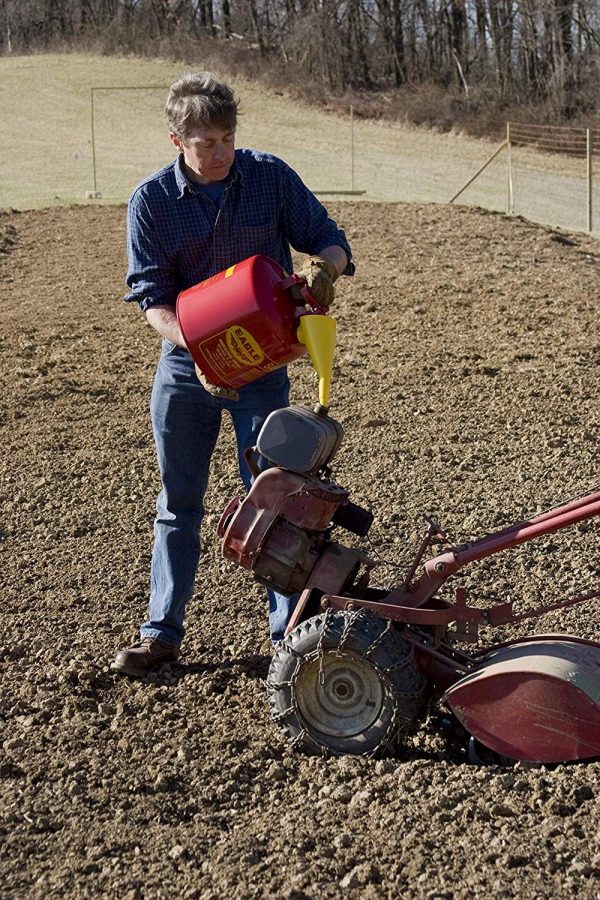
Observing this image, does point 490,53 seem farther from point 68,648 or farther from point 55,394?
point 68,648

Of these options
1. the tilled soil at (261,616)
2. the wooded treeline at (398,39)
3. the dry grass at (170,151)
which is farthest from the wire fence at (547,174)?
the tilled soil at (261,616)

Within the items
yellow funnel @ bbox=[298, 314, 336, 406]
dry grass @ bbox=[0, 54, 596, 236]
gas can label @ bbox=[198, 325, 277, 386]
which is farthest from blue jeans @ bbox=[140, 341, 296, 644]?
dry grass @ bbox=[0, 54, 596, 236]

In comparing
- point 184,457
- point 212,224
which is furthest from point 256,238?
point 184,457

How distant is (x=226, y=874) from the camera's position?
2.83 m

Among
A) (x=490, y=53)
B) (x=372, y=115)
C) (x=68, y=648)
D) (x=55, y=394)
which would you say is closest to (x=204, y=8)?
(x=490, y=53)

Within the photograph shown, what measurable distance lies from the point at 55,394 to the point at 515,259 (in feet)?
18.8

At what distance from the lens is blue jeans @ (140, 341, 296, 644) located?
3887 millimetres

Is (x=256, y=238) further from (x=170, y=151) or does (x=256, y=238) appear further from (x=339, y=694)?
(x=170, y=151)

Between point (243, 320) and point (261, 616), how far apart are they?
1492 mm

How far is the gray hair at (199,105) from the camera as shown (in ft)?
11.5

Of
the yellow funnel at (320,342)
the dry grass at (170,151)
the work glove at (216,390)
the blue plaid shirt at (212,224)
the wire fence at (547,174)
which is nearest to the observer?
the yellow funnel at (320,342)

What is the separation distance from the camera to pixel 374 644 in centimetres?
328

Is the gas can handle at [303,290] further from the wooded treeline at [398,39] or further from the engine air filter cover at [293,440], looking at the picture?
the wooded treeline at [398,39]

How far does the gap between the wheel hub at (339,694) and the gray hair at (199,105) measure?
1560mm
